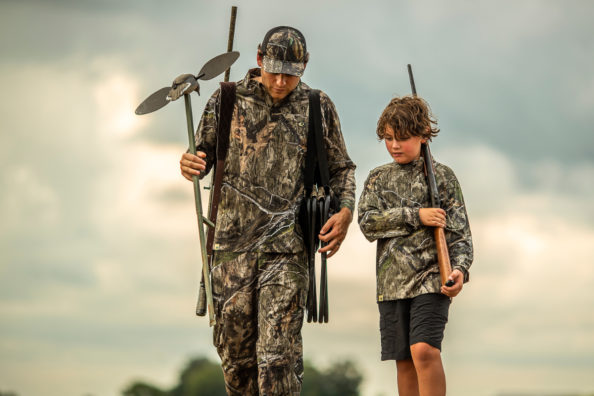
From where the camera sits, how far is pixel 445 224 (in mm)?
8023

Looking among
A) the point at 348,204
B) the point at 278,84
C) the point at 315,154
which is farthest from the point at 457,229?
the point at 278,84

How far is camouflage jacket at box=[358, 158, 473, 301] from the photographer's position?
793cm

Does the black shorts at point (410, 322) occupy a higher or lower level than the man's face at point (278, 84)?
lower

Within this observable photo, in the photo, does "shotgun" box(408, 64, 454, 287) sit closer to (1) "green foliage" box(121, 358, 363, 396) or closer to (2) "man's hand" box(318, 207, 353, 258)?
(2) "man's hand" box(318, 207, 353, 258)

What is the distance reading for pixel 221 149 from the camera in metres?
8.02

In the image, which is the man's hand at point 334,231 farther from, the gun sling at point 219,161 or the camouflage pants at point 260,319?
the gun sling at point 219,161

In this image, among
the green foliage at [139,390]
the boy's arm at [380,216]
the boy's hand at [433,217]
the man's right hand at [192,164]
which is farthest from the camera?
the green foliage at [139,390]

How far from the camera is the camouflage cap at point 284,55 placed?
7.86 meters

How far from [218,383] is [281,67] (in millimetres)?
62303

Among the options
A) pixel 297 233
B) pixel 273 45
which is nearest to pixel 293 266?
pixel 297 233

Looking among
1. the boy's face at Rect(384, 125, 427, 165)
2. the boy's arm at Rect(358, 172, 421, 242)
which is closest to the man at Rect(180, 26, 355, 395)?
the boy's arm at Rect(358, 172, 421, 242)

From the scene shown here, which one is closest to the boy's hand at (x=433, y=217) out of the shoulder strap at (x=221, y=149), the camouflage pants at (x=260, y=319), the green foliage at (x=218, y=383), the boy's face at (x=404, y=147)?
the boy's face at (x=404, y=147)

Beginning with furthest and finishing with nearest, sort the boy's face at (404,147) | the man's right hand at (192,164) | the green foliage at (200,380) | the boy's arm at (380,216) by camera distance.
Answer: the green foliage at (200,380)
the boy's face at (404,147)
the boy's arm at (380,216)
the man's right hand at (192,164)

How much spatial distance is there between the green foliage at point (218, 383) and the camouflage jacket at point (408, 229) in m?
57.3
